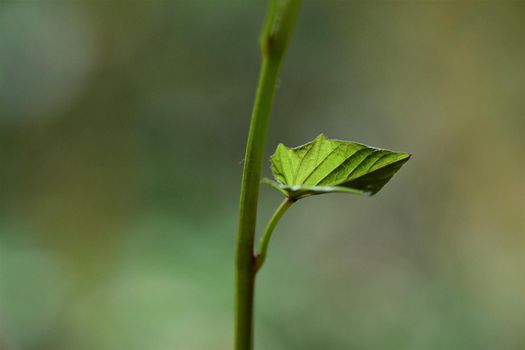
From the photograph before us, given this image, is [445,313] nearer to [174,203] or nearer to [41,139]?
[174,203]

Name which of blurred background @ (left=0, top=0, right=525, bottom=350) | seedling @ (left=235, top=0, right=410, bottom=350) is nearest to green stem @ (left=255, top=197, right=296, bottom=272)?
seedling @ (left=235, top=0, right=410, bottom=350)

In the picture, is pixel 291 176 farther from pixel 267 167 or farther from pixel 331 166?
pixel 267 167

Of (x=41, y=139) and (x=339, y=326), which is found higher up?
(x=41, y=139)

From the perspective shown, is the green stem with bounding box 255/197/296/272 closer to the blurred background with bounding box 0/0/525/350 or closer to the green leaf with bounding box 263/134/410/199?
the green leaf with bounding box 263/134/410/199

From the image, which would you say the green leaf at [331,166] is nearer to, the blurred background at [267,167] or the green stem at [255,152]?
the green stem at [255,152]

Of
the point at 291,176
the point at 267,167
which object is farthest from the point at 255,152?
the point at 267,167

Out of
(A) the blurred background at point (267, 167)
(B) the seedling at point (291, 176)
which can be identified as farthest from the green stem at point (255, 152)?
(A) the blurred background at point (267, 167)

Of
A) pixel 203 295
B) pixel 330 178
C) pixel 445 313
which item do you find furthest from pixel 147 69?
pixel 330 178
